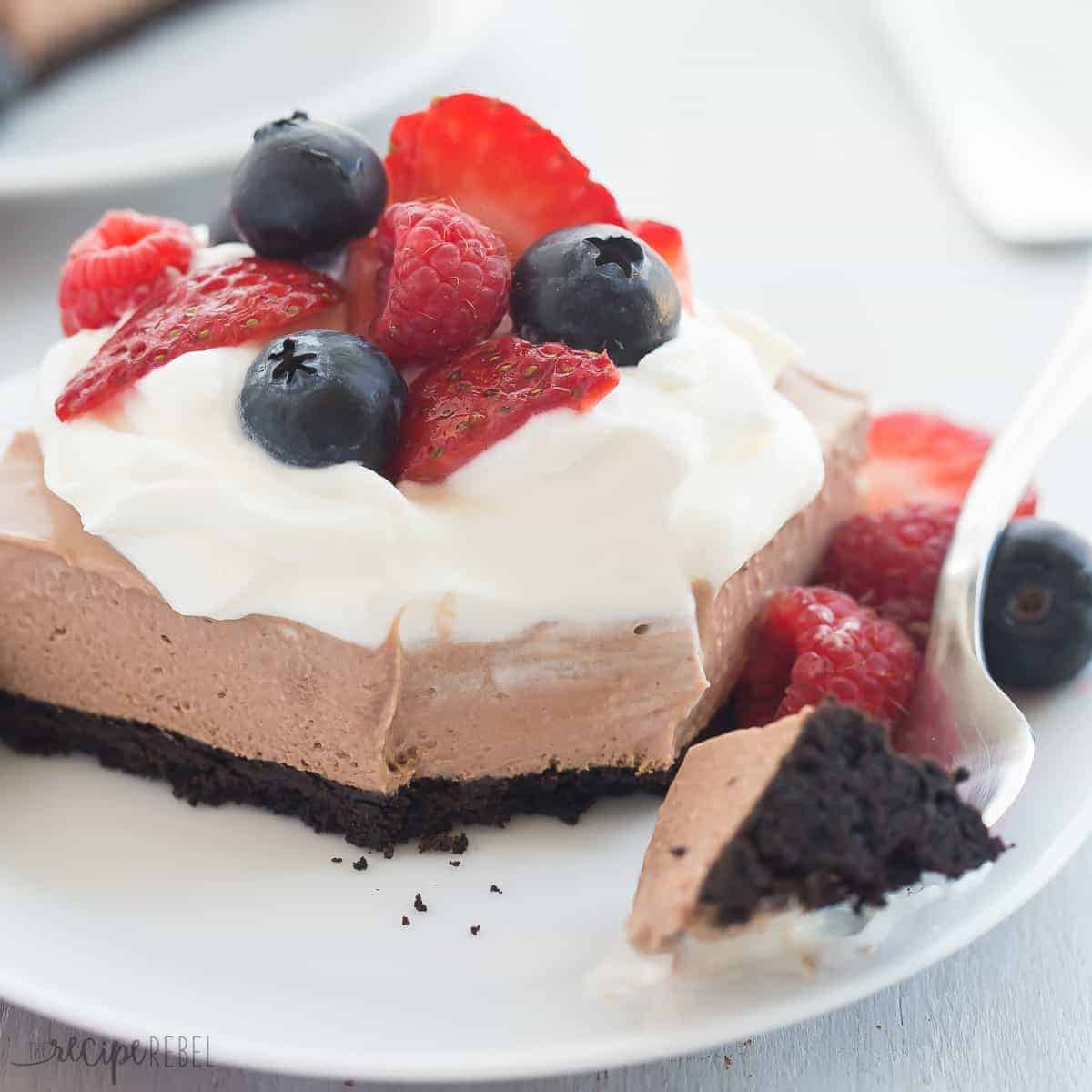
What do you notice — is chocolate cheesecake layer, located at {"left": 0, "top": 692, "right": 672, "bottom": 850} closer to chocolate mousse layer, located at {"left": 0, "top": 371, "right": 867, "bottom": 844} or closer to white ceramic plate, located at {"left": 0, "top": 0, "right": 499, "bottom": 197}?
chocolate mousse layer, located at {"left": 0, "top": 371, "right": 867, "bottom": 844}

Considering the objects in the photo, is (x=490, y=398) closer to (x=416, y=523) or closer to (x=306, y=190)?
(x=416, y=523)

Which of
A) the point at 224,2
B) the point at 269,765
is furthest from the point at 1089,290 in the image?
the point at 224,2

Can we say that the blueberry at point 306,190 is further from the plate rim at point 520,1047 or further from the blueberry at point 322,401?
the plate rim at point 520,1047

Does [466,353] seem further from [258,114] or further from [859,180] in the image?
[859,180]

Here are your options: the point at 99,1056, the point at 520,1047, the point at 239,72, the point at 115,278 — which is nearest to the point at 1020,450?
the point at 520,1047

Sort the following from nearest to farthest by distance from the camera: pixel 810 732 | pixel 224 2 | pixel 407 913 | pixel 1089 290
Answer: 1. pixel 810 732
2. pixel 407 913
3. pixel 1089 290
4. pixel 224 2

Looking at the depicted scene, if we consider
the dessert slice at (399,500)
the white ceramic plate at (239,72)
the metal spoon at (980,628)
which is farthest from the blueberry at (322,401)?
the white ceramic plate at (239,72)

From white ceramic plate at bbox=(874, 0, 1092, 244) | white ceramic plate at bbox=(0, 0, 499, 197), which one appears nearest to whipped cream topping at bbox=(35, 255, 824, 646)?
white ceramic plate at bbox=(0, 0, 499, 197)
